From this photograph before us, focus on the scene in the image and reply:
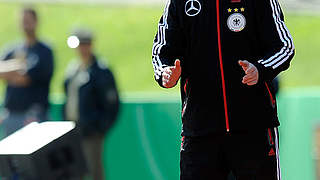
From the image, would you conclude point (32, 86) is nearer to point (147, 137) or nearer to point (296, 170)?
point (147, 137)

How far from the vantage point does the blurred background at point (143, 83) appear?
8148mm

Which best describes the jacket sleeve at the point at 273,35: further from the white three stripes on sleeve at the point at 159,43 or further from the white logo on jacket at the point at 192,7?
the white three stripes on sleeve at the point at 159,43

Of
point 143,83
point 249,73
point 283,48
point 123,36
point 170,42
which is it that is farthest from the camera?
point 123,36

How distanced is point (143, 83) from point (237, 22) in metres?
12.3

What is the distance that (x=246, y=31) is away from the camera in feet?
13.2

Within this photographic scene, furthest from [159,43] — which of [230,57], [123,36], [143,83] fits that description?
[123,36]

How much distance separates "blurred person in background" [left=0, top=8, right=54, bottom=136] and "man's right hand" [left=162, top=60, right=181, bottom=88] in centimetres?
405

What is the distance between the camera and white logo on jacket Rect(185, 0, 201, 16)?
13.4 ft

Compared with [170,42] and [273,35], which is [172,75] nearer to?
[170,42]

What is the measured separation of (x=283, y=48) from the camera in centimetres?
402

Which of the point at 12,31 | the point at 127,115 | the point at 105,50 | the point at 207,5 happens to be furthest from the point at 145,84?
the point at 207,5

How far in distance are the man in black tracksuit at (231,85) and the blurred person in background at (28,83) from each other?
3.93m

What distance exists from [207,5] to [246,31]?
0.82 feet

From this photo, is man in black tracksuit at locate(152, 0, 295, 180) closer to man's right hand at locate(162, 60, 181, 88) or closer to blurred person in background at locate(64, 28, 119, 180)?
man's right hand at locate(162, 60, 181, 88)
